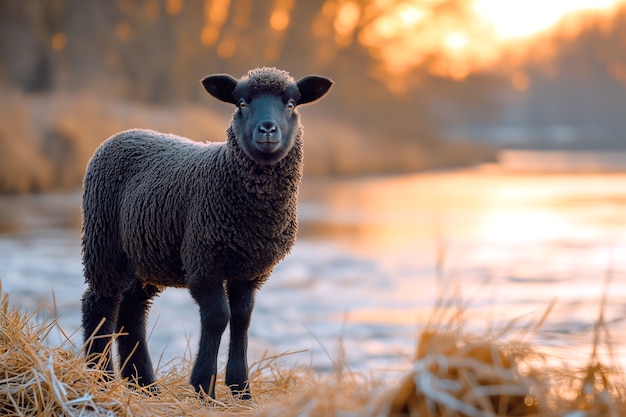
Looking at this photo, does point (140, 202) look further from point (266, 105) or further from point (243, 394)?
point (243, 394)

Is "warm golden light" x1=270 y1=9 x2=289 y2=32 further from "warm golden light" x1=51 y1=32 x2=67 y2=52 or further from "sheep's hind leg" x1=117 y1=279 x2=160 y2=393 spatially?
"sheep's hind leg" x1=117 y1=279 x2=160 y2=393

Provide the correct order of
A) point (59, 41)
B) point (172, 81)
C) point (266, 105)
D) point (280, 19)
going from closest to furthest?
point (266, 105)
point (59, 41)
point (172, 81)
point (280, 19)

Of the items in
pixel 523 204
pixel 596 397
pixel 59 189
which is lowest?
pixel 596 397

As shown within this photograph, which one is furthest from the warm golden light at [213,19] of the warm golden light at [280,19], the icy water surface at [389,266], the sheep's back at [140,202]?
the sheep's back at [140,202]

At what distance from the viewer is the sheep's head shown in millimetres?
4707

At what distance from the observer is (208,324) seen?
493cm

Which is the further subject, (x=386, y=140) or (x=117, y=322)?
(x=386, y=140)

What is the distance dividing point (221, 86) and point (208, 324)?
4.82ft

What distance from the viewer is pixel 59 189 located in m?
21.1

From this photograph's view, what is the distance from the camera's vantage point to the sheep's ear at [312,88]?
511 cm

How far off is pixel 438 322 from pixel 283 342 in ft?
21.4

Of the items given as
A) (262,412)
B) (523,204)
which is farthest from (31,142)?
(262,412)

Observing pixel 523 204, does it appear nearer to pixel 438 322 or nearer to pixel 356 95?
pixel 356 95

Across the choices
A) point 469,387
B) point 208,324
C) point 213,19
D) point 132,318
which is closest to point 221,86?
point 208,324
